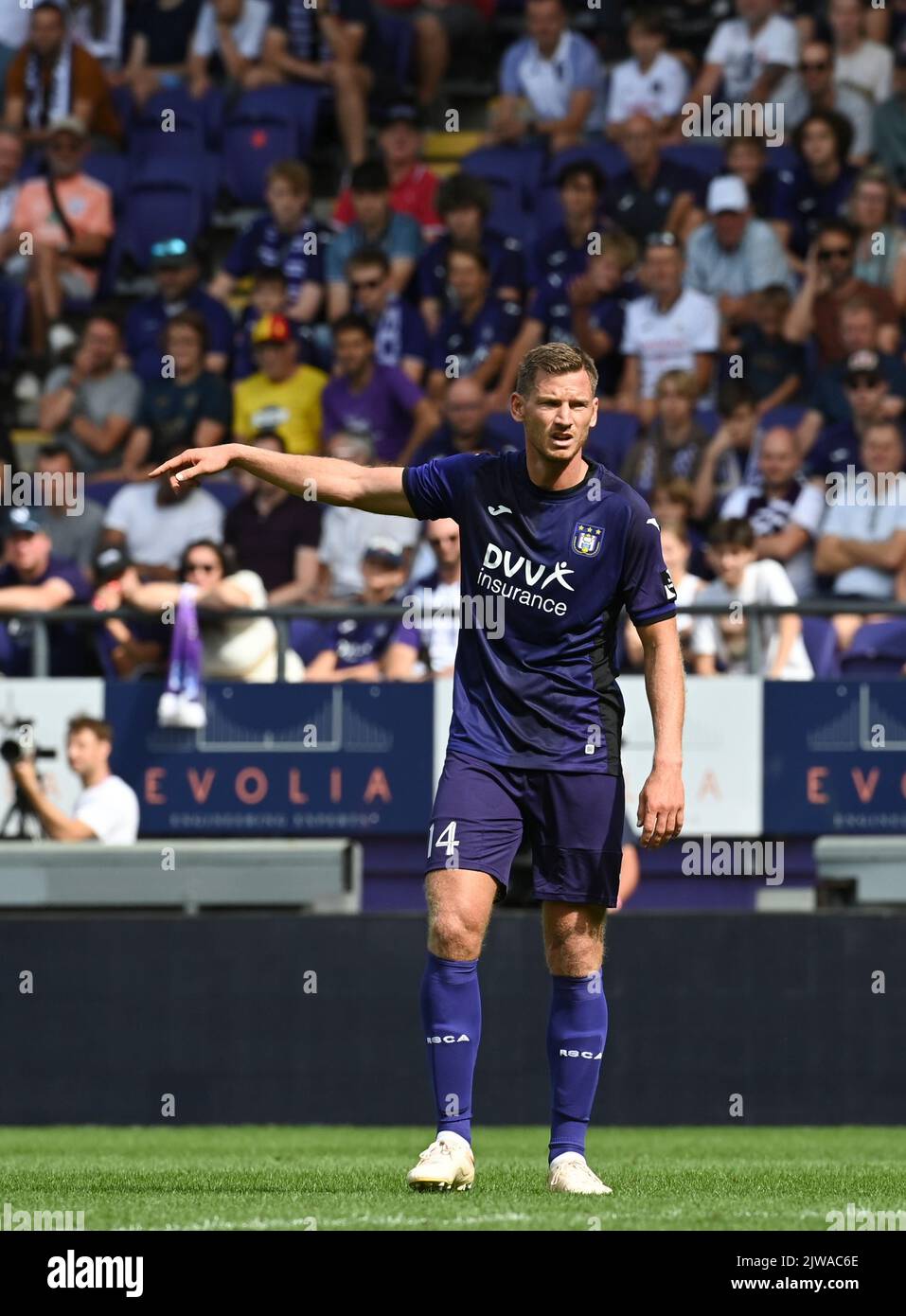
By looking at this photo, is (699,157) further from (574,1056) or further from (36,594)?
(574,1056)

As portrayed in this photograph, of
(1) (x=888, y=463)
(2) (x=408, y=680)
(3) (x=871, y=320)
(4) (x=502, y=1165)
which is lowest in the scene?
(4) (x=502, y=1165)

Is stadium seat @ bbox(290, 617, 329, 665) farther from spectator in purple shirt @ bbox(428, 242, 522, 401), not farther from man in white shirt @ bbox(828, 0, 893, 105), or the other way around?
man in white shirt @ bbox(828, 0, 893, 105)

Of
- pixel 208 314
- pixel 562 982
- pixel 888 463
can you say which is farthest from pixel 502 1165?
pixel 208 314

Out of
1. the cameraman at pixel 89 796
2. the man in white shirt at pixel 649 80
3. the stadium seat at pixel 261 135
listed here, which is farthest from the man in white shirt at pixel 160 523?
the man in white shirt at pixel 649 80

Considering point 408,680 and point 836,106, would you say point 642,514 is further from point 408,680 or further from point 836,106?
point 836,106

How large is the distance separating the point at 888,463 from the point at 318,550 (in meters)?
3.04

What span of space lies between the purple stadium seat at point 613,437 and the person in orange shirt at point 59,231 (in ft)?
14.1

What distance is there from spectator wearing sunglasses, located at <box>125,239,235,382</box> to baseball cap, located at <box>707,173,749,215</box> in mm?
3110

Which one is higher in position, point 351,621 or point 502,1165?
point 351,621

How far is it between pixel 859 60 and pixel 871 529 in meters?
4.45

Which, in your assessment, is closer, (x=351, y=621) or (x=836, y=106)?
(x=351, y=621)

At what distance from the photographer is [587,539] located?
20.2 ft

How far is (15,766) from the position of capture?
11.5 m
